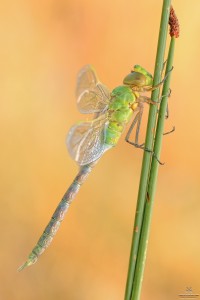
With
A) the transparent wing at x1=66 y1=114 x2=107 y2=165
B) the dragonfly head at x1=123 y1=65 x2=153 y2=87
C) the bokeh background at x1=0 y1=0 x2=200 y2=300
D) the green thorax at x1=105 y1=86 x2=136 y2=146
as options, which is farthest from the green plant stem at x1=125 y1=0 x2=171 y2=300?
the bokeh background at x1=0 y1=0 x2=200 y2=300

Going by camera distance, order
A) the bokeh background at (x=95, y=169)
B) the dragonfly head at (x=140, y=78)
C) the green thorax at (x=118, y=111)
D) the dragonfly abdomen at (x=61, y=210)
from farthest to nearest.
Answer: the bokeh background at (x=95, y=169) → the dragonfly abdomen at (x=61, y=210) → the green thorax at (x=118, y=111) → the dragonfly head at (x=140, y=78)

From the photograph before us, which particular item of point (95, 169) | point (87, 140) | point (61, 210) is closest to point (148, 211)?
point (87, 140)

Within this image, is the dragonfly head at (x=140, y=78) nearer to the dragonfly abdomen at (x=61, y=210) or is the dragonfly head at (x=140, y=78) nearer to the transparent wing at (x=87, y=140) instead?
the transparent wing at (x=87, y=140)

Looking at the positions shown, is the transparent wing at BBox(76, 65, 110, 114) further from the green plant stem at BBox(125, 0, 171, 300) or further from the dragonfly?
the green plant stem at BBox(125, 0, 171, 300)

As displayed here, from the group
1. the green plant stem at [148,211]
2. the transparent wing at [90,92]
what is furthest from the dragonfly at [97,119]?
the green plant stem at [148,211]

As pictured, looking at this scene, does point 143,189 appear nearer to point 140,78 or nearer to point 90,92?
point 140,78

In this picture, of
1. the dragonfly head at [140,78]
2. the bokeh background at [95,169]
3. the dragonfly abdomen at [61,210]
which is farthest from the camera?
the bokeh background at [95,169]
